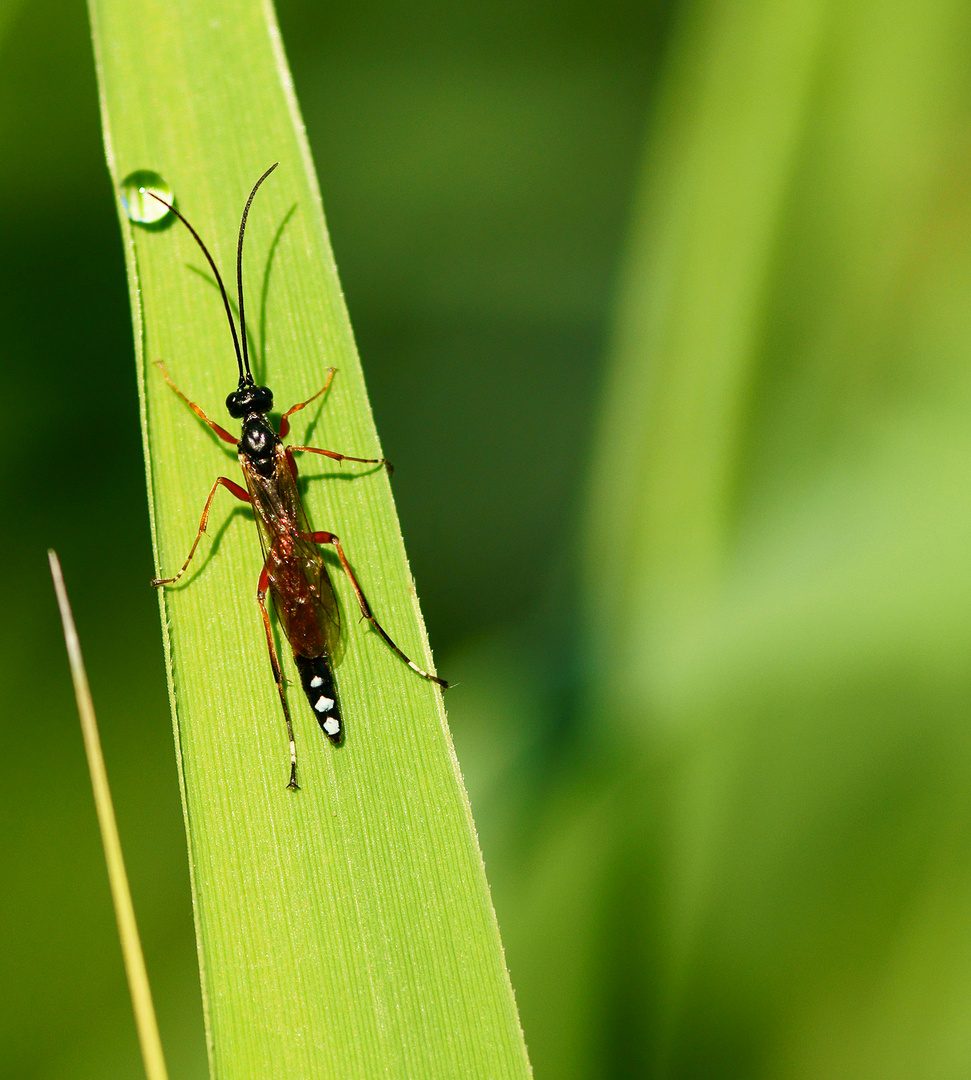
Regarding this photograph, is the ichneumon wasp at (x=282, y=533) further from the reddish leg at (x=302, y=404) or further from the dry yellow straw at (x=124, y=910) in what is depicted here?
the dry yellow straw at (x=124, y=910)

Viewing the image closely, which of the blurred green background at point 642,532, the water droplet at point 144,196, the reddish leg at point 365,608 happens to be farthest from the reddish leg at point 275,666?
the blurred green background at point 642,532

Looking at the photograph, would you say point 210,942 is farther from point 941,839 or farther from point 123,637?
point 941,839

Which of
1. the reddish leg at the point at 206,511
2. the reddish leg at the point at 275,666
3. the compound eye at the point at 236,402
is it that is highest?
the compound eye at the point at 236,402

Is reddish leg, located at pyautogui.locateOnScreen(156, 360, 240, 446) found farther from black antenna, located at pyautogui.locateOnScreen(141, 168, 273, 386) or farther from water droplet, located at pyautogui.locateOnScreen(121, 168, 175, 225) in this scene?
water droplet, located at pyautogui.locateOnScreen(121, 168, 175, 225)

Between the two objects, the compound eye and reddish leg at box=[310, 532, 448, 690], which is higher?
the compound eye

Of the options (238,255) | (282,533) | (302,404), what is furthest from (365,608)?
(238,255)

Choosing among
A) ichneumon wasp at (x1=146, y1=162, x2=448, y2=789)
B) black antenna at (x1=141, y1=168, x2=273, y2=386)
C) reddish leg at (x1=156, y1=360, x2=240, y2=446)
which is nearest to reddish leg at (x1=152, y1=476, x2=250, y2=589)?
ichneumon wasp at (x1=146, y1=162, x2=448, y2=789)
